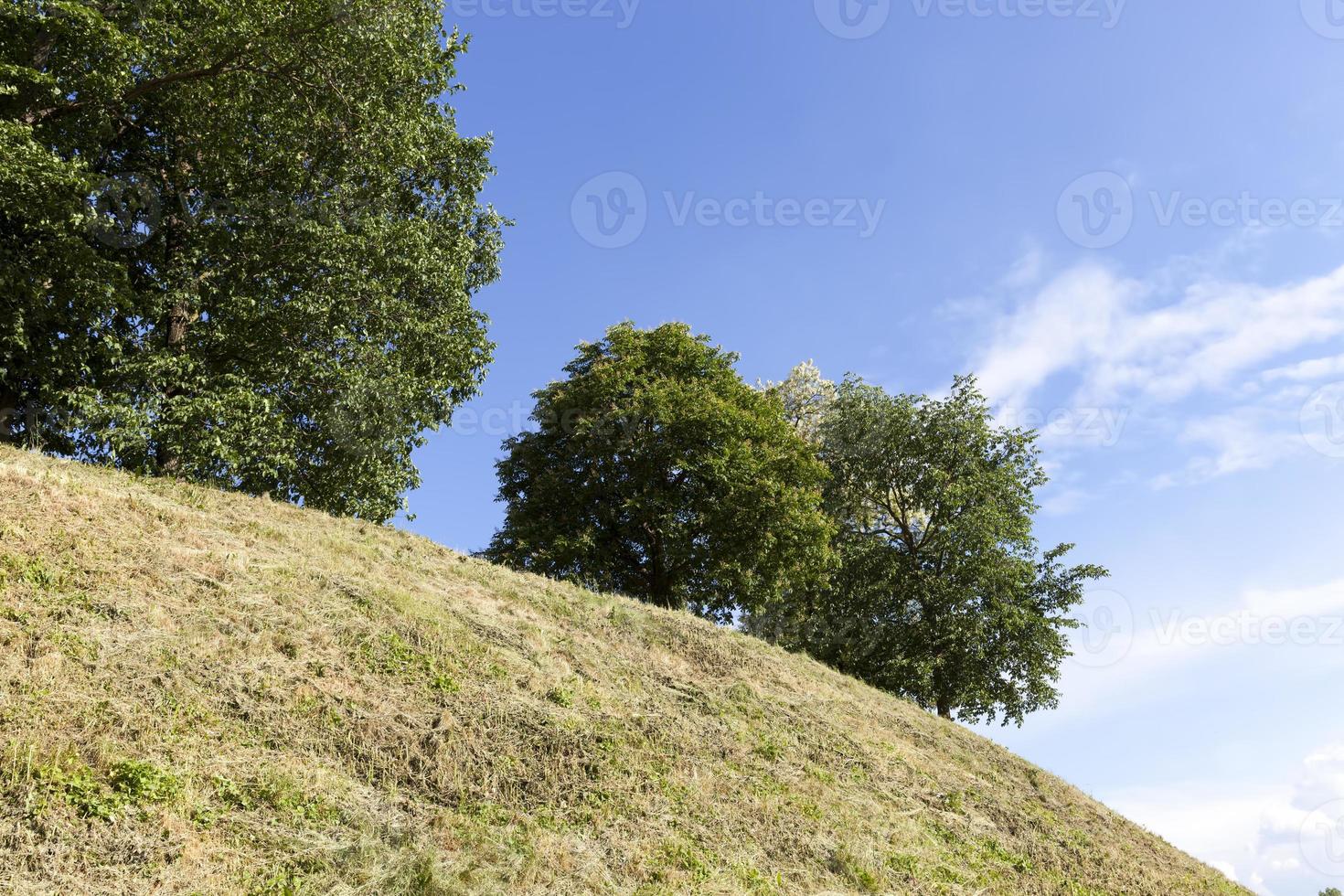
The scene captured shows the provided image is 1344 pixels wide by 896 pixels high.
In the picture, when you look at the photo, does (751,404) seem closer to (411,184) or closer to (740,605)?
(740,605)

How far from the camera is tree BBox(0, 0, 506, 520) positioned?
17.0 metres

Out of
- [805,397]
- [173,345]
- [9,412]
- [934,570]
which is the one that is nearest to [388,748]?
[173,345]

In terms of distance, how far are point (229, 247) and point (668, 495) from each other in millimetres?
16829

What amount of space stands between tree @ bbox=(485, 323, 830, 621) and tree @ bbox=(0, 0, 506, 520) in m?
8.65

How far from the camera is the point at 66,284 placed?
16844mm

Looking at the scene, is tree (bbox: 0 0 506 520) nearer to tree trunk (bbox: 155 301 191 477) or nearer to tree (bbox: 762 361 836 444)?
tree trunk (bbox: 155 301 191 477)

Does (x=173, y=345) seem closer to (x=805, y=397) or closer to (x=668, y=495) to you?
(x=668, y=495)

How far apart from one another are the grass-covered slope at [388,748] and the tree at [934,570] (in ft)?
44.6

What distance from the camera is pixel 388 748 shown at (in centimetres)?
993

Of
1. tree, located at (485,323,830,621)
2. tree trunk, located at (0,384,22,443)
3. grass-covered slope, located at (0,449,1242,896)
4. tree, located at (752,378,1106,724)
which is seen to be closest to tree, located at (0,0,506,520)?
tree trunk, located at (0,384,22,443)

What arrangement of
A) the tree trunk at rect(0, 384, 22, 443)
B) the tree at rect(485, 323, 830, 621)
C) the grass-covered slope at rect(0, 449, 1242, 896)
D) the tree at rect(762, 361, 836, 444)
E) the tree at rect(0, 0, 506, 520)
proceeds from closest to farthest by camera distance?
the grass-covered slope at rect(0, 449, 1242, 896), the tree at rect(0, 0, 506, 520), the tree trunk at rect(0, 384, 22, 443), the tree at rect(485, 323, 830, 621), the tree at rect(762, 361, 836, 444)

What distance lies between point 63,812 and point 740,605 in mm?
24932

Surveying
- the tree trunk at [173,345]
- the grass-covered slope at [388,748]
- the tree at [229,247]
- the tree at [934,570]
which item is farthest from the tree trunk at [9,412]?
the tree at [934,570]

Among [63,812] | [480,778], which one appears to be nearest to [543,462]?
[480,778]
